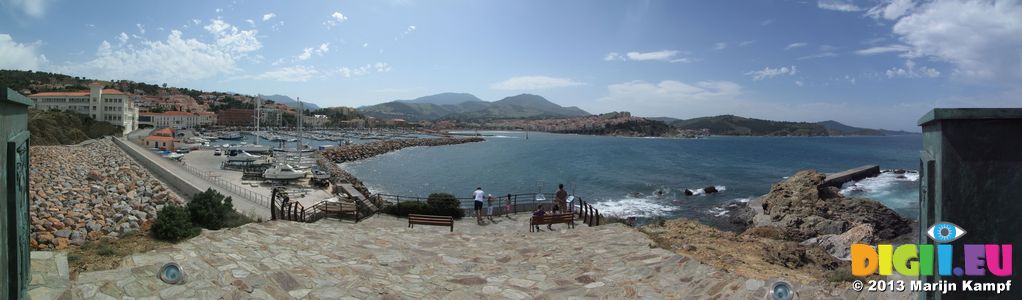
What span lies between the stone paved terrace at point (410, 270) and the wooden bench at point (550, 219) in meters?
1.68

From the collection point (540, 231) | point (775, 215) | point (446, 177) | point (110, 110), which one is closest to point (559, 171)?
point (446, 177)

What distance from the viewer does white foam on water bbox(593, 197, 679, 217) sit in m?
29.6

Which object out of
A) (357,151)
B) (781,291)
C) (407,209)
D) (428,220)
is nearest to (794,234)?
(428,220)

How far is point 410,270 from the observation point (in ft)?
27.4

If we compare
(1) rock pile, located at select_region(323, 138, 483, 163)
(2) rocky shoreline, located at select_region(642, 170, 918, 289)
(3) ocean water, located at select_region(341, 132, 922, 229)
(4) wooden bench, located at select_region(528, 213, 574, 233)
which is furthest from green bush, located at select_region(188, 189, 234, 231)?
(1) rock pile, located at select_region(323, 138, 483, 163)

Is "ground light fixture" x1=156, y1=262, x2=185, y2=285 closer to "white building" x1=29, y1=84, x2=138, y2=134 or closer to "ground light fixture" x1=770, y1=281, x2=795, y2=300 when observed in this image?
"ground light fixture" x1=770, y1=281, x2=795, y2=300

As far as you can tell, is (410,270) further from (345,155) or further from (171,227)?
(345,155)

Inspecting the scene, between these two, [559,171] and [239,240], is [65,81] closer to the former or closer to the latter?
[559,171]

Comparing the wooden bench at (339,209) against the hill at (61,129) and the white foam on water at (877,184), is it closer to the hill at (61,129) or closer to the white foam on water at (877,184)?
the white foam on water at (877,184)

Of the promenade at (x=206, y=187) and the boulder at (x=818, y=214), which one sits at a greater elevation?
the promenade at (x=206, y=187)

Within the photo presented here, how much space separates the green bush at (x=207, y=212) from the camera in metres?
10.6

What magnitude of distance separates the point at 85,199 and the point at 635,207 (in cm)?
3016

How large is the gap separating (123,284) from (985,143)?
8754 millimetres

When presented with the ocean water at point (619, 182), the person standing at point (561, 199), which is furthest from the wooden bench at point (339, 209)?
the ocean water at point (619, 182)
